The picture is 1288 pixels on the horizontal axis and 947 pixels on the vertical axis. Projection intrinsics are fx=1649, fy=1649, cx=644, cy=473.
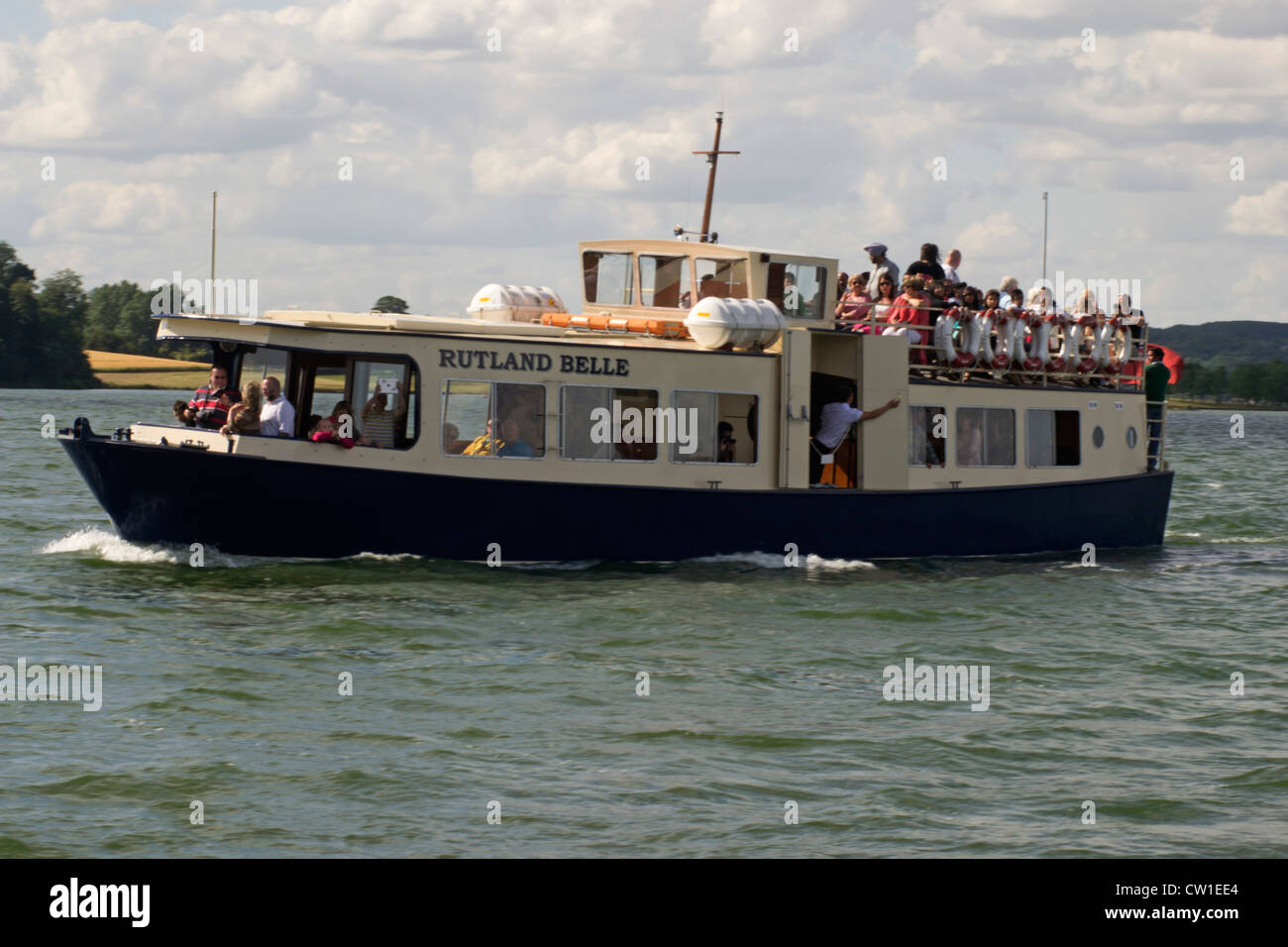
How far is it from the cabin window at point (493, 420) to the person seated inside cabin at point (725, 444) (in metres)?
2.30

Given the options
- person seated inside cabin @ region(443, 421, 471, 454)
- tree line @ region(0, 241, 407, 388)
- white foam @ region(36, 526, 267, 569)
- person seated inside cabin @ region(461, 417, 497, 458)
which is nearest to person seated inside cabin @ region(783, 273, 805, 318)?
person seated inside cabin @ region(461, 417, 497, 458)

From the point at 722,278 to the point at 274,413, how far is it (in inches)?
246

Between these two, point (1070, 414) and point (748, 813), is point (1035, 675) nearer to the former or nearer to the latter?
point (748, 813)

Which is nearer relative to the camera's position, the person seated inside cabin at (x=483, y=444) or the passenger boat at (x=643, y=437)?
the passenger boat at (x=643, y=437)

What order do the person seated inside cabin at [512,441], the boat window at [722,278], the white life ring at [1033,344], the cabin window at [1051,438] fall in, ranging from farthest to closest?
the cabin window at [1051,438], the white life ring at [1033,344], the boat window at [722,278], the person seated inside cabin at [512,441]

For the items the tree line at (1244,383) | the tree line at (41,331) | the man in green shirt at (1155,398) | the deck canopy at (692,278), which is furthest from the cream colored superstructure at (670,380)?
the tree line at (1244,383)

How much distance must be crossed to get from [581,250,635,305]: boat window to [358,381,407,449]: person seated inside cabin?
192 inches

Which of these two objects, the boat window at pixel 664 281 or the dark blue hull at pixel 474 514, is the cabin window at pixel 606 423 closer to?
the dark blue hull at pixel 474 514

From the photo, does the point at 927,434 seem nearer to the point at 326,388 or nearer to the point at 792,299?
the point at 792,299

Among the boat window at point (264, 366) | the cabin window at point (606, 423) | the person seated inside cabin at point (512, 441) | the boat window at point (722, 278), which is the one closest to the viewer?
the boat window at point (264, 366)

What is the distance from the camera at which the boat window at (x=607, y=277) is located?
21.9m

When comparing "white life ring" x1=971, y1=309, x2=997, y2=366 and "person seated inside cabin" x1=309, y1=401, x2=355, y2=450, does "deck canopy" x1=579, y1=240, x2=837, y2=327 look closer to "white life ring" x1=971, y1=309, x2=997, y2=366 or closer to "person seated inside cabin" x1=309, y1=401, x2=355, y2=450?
"white life ring" x1=971, y1=309, x2=997, y2=366

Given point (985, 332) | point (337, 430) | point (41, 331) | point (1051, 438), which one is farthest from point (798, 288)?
point (41, 331)

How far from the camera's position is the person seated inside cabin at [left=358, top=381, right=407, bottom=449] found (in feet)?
58.4
